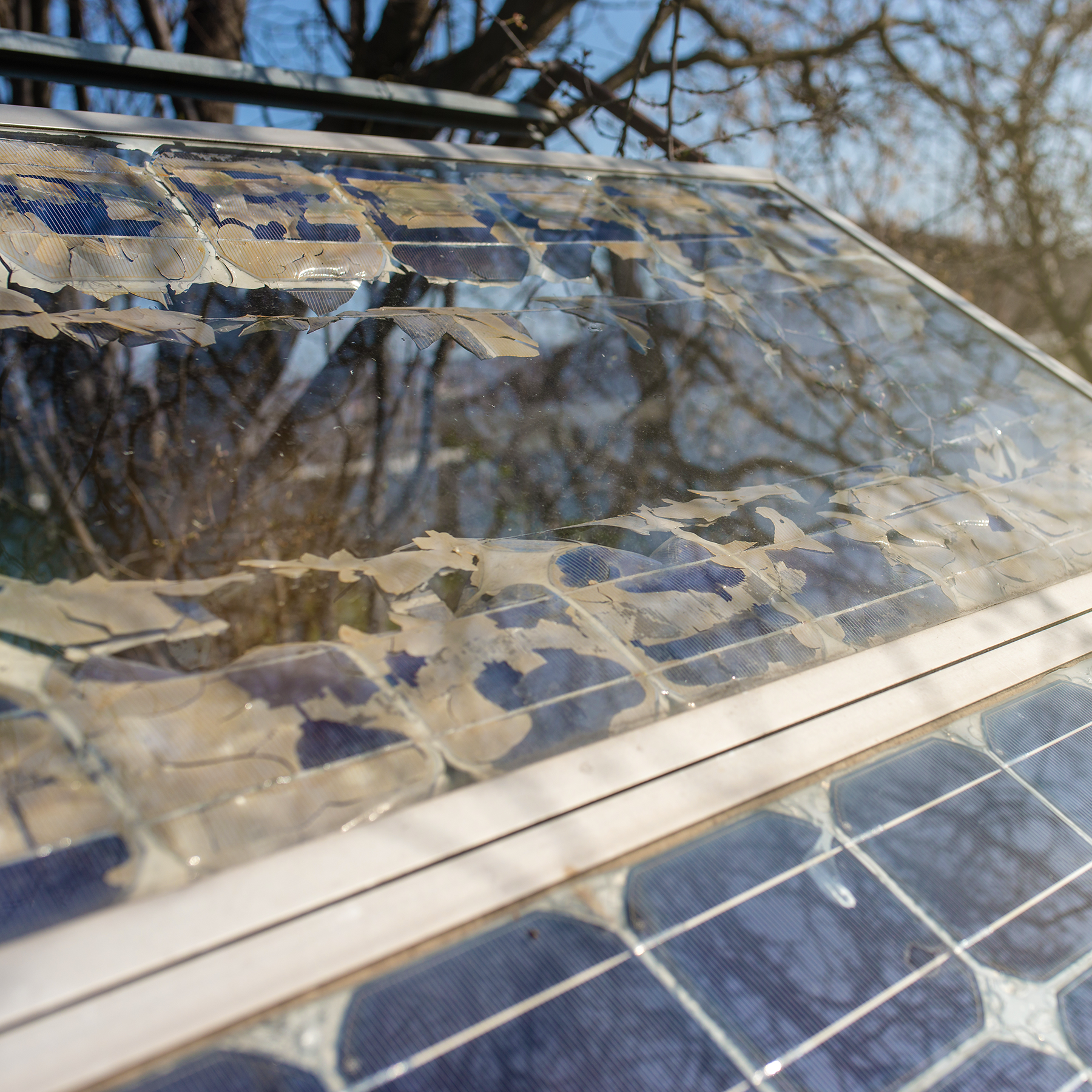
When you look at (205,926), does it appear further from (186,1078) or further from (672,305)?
(672,305)

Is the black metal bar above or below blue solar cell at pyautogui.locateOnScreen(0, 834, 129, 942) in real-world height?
above

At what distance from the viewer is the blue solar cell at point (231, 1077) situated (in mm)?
643

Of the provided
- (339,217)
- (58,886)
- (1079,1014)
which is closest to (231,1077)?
(58,886)

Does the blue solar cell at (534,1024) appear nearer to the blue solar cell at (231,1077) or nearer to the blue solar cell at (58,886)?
the blue solar cell at (231,1077)

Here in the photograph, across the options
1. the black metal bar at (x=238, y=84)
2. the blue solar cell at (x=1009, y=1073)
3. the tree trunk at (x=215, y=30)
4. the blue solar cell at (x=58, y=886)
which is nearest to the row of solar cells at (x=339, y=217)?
the black metal bar at (x=238, y=84)

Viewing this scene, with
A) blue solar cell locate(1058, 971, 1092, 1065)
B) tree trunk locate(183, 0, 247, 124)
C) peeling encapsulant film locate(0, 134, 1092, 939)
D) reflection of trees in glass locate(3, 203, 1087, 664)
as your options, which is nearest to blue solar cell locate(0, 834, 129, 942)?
peeling encapsulant film locate(0, 134, 1092, 939)

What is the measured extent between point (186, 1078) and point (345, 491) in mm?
785

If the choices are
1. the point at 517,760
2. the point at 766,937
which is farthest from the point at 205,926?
the point at 766,937

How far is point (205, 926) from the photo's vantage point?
71cm

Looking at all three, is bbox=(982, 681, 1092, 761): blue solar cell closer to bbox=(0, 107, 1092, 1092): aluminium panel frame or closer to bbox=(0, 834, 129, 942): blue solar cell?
bbox=(0, 107, 1092, 1092): aluminium panel frame

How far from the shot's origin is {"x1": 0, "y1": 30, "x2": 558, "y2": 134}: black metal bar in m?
2.01

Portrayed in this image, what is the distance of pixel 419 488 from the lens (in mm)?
1310

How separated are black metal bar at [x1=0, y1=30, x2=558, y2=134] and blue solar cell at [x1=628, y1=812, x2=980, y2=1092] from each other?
2.25 meters

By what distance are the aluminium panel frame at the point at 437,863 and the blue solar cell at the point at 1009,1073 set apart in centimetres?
33
